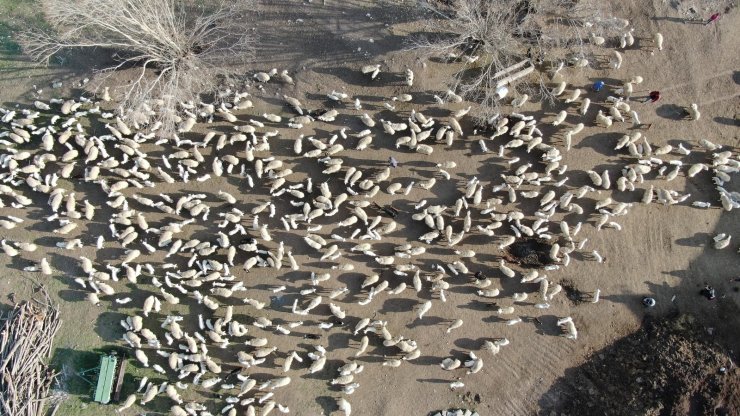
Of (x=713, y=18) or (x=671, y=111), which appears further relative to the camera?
(x=671, y=111)

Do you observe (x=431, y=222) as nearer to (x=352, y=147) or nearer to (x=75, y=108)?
(x=352, y=147)

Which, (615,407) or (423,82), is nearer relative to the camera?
(615,407)

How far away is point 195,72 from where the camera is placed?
11.3 meters

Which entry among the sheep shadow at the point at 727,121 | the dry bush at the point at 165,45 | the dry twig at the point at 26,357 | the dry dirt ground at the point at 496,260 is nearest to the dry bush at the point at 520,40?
the dry dirt ground at the point at 496,260

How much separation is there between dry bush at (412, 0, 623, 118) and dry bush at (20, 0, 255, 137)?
448 cm

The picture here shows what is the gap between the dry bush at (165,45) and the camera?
35.5ft

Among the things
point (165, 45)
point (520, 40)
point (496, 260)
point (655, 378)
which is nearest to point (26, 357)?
point (165, 45)

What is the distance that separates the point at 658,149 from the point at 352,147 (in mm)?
7197

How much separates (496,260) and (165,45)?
9113mm

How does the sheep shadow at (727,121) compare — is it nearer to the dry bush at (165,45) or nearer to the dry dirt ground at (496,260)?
the dry dirt ground at (496,260)

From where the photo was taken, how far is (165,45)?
10977mm

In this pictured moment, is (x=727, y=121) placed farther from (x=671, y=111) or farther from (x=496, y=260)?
(x=496, y=260)

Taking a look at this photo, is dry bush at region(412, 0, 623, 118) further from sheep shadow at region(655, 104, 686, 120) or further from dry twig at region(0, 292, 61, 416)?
dry twig at region(0, 292, 61, 416)

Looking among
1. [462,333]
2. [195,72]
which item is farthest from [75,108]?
[462,333]
